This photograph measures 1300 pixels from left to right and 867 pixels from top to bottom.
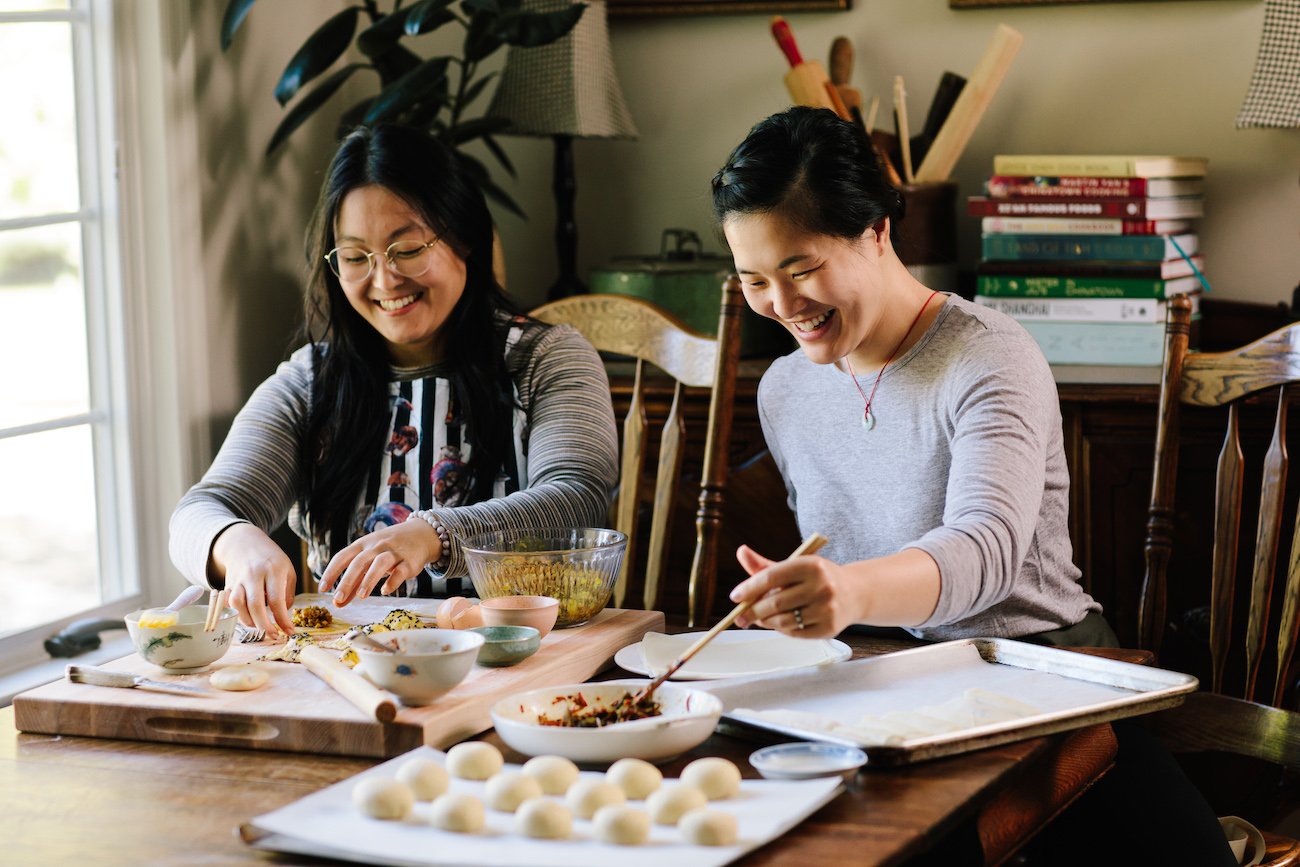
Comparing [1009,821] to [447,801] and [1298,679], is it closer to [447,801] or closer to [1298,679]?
[447,801]

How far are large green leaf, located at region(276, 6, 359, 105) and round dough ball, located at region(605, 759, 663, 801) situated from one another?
169cm

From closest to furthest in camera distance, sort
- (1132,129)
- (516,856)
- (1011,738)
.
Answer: (516,856), (1011,738), (1132,129)

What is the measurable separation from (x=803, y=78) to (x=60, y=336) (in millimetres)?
1283

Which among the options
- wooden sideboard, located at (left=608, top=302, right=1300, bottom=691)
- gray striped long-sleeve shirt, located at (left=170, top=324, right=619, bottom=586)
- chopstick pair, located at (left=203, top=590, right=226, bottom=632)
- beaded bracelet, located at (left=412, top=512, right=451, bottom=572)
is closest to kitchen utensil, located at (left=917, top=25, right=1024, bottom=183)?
wooden sideboard, located at (left=608, top=302, right=1300, bottom=691)

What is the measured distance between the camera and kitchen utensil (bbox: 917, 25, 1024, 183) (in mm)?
2312

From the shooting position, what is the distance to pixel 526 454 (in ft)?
6.39

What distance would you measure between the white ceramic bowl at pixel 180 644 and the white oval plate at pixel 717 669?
37 centimetres

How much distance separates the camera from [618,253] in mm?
2764

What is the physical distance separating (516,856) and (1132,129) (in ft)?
6.45

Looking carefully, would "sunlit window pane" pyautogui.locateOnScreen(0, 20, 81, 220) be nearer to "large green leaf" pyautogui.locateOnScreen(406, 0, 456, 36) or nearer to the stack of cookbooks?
"large green leaf" pyautogui.locateOnScreen(406, 0, 456, 36)

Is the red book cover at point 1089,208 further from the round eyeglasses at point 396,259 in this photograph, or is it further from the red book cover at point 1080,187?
the round eyeglasses at point 396,259

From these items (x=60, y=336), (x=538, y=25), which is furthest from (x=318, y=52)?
(x=60, y=336)

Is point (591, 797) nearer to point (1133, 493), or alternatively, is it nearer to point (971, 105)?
point (1133, 493)

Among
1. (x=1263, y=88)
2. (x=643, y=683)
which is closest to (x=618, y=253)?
(x=1263, y=88)
